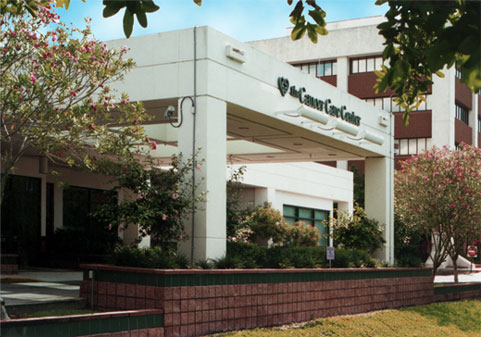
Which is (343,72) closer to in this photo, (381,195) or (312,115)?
(381,195)

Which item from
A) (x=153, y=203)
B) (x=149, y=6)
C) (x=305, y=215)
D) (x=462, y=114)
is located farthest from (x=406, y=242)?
(x=149, y=6)

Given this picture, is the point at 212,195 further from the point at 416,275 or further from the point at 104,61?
the point at 416,275

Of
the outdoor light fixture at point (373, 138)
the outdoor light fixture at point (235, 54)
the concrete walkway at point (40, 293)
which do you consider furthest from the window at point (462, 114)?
the outdoor light fixture at point (235, 54)

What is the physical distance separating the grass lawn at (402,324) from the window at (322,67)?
31.4 m

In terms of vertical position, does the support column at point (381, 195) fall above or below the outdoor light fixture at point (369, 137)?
below

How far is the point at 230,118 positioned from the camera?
15.6 meters

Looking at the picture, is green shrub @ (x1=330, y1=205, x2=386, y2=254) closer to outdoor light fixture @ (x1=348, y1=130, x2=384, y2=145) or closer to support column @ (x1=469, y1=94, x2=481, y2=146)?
outdoor light fixture @ (x1=348, y1=130, x2=384, y2=145)

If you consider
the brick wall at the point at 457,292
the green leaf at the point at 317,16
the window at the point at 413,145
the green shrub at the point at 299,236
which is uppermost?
the window at the point at 413,145

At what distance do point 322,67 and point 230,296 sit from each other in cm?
3964

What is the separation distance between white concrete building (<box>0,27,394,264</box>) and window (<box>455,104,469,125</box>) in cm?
2913

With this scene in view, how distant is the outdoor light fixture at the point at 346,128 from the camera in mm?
17703

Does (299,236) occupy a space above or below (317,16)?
below

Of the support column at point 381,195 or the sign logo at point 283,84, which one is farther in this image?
the support column at point 381,195

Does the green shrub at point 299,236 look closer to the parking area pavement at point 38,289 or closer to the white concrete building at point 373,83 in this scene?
the parking area pavement at point 38,289
